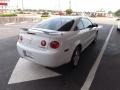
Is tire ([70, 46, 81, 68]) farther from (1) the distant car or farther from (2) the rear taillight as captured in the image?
(2) the rear taillight

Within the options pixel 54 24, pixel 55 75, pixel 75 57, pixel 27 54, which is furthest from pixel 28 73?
pixel 54 24

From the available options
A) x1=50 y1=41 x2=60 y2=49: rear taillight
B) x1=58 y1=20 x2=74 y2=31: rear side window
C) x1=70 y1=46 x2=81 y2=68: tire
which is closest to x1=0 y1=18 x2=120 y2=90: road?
x1=70 y1=46 x2=81 y2=68: tire

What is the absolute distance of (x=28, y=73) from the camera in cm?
522

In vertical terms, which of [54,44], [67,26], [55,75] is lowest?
[55,75]

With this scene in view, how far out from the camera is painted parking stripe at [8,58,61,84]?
4.86 meters

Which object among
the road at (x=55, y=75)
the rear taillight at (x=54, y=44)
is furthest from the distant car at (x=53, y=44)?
the road at (x=55, y=75)

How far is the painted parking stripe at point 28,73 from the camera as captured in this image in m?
4.86

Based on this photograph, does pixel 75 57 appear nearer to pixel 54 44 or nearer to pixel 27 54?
pixel 54 44

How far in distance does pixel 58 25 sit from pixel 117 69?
7.40 ft

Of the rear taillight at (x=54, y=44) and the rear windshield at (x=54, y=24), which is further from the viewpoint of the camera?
the rear windshield at (x=54, y=24)

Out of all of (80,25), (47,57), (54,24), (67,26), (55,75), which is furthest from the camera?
(80,25)

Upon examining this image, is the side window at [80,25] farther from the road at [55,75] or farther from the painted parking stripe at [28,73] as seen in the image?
the painted parking stripe at [28,73]

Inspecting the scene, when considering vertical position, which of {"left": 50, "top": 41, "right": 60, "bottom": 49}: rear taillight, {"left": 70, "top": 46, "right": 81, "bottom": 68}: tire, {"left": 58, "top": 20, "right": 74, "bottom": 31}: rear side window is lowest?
{"left": 70, "top": 46, "right": 81, "bottom": 68}: tire

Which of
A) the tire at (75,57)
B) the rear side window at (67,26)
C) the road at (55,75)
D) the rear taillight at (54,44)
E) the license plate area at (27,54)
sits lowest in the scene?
the road at (55,75)
